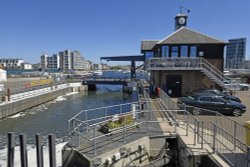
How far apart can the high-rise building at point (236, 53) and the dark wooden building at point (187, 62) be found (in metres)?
103

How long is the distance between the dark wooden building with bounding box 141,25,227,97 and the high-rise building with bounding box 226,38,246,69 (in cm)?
10332

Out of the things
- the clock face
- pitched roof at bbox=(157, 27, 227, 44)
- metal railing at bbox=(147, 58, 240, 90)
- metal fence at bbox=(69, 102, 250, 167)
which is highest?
the clock face

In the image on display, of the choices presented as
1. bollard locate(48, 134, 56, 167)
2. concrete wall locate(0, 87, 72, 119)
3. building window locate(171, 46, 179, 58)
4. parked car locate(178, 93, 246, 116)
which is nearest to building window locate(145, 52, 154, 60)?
building window locate(171, 46, 179, 58)

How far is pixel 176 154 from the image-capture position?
36.1ft

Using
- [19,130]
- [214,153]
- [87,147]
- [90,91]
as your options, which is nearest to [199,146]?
[214,153]

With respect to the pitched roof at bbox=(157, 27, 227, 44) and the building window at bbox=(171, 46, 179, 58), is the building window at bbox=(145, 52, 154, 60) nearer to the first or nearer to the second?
the pitched roof at bbox=(157, 27, 227, 44)

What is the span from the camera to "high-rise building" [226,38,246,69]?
121m

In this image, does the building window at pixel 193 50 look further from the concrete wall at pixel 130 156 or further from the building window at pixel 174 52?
the concrete wall at pixel 130 156

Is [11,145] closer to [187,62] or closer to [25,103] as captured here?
[187,62]

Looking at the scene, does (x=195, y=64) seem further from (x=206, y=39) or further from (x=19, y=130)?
(x=19, y=130)

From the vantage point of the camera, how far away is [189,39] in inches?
1056

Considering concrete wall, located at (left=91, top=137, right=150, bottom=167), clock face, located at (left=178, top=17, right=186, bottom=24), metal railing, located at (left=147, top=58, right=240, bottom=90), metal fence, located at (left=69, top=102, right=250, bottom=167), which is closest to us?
metal fence, located at (left=69, top=102, right=250, bottom=167)

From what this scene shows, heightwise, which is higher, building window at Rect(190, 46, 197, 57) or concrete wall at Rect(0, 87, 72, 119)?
building window at Rect(190, 46, 197, 57)

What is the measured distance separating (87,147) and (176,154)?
4333 millimetres
